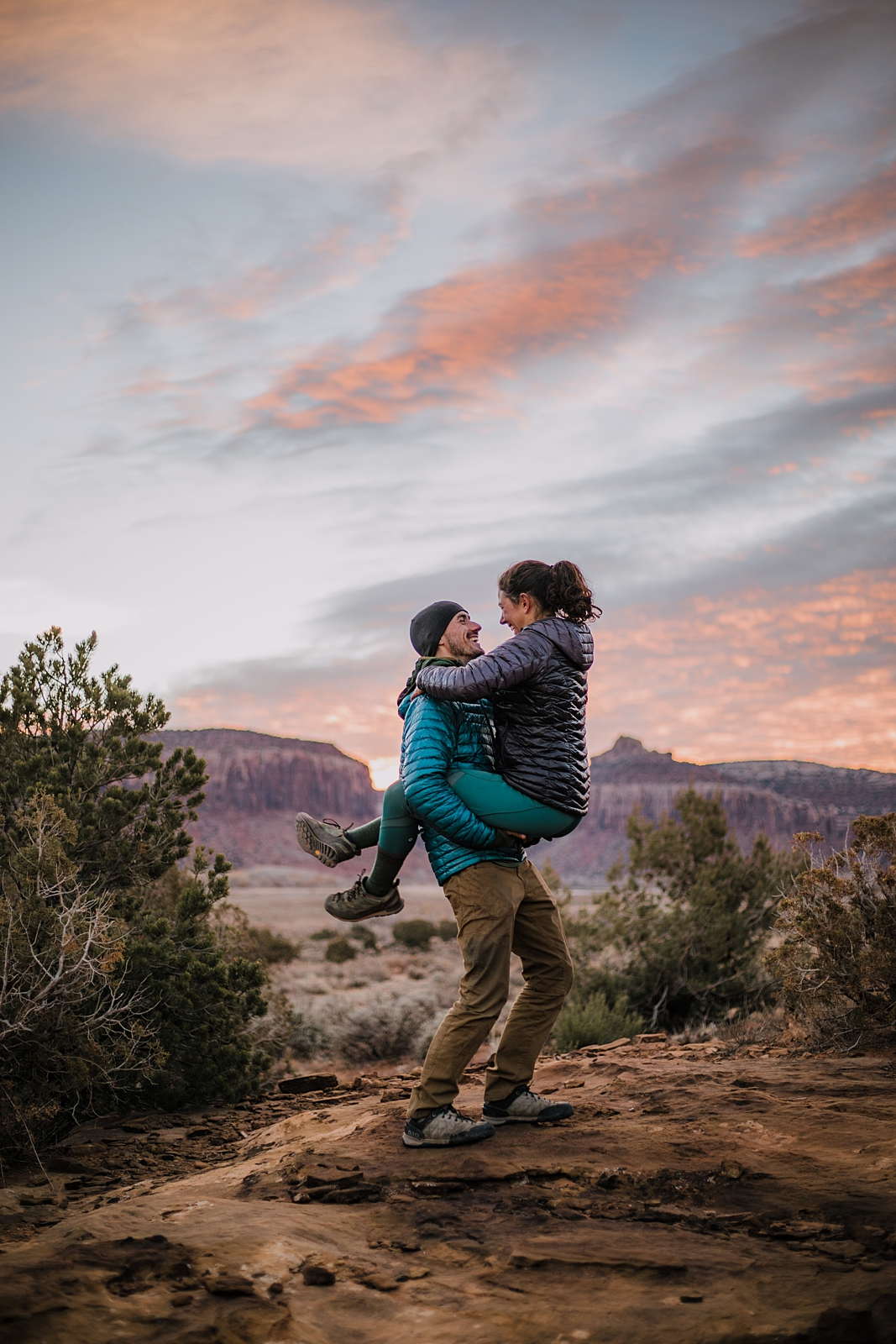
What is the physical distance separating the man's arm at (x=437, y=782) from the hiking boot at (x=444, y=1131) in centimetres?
119

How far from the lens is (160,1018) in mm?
7012

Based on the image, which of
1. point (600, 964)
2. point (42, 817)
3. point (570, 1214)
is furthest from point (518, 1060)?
point (600, 964)

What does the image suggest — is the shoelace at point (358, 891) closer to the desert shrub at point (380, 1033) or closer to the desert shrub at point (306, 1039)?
the desert shrub at point (380, 1033)

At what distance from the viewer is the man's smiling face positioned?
4547 mm

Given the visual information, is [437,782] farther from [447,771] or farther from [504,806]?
[504,806]

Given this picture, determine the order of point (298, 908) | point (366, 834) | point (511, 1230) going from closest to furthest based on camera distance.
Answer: point (511, 1230)
point (366, 834)
point (298, 908)

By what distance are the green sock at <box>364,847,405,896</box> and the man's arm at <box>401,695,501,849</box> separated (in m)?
0.36

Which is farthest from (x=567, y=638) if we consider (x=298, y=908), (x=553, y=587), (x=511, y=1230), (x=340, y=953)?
(x=298, y=908)

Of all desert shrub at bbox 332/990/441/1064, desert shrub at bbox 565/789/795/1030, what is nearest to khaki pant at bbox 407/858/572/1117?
desert shrub at bbox 332/990/441/1064

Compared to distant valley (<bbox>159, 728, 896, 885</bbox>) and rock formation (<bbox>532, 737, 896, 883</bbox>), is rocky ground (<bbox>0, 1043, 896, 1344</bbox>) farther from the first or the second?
distant valley (<bbox>159, 728, 896, 885</bbox>)

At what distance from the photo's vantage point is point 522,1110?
466 centimetres

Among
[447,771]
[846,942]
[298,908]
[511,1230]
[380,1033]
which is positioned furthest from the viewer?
[298,908]

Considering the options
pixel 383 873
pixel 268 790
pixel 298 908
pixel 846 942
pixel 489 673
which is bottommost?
pixel 298 908

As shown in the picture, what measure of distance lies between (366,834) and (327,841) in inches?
9.8
